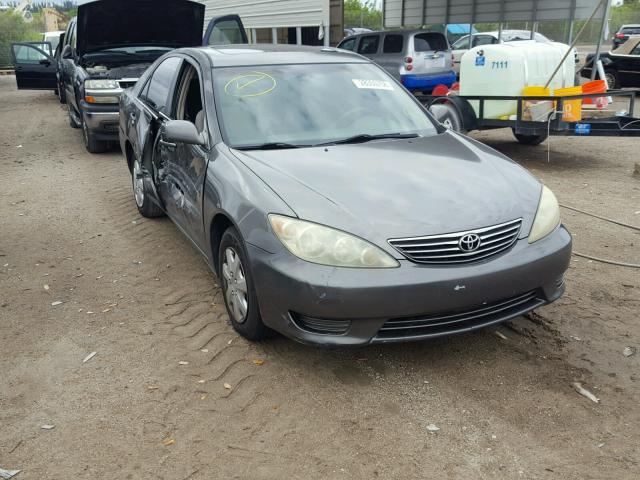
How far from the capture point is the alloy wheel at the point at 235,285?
11.3 ft

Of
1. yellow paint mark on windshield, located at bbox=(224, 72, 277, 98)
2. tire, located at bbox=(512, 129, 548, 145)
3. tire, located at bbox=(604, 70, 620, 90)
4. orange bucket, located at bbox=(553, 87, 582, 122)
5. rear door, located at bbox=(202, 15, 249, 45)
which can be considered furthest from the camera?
tire, located at bbox=(604, 70, 620, 90)

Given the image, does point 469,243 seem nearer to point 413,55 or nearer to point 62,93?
point 413,55

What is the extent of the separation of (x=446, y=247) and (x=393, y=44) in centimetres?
1184

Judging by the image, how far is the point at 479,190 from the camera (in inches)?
134

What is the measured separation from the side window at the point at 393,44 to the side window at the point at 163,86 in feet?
30.3

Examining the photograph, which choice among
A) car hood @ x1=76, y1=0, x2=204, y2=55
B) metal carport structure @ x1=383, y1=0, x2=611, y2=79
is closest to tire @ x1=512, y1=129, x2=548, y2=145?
metal carport structure @ x1=383, y1=0, x2=611, y2=79

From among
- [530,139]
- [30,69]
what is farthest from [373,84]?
[30,69]

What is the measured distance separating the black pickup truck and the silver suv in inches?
211

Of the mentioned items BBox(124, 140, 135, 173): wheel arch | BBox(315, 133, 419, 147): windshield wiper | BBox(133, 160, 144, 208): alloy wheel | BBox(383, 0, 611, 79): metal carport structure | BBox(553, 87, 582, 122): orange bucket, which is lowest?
BBox(133, 160, 144, 208): alloy wheel

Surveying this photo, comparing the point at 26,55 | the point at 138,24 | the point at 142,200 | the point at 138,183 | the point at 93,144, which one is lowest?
the point at 93,144

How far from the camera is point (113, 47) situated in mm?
9523

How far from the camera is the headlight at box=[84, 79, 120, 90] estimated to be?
28.2 ft

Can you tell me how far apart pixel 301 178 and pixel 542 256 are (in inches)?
53.1

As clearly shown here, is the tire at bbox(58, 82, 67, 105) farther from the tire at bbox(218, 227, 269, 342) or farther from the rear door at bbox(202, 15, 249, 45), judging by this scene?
the tire at bbox(218, 227, 269, 342)
